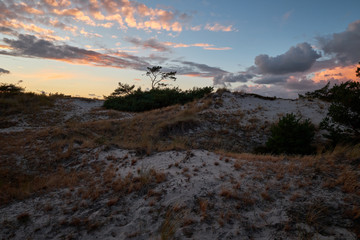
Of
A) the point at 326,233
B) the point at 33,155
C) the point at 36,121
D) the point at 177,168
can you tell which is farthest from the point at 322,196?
the point at 36,121

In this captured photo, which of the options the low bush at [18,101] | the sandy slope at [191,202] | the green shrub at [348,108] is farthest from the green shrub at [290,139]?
the low bush at [18,101]

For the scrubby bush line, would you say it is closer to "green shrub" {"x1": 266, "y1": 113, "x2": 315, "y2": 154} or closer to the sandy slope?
"green shrub" {"x1": 266, "y1": 113, "x2": 315, "y2": 154}

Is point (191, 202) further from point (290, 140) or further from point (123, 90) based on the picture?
point (123, 90)

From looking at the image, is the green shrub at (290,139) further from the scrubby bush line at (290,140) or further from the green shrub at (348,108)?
the green shrub at (348,108)

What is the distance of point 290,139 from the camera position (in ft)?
33.9

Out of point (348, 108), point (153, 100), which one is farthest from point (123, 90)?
point (348, 108)

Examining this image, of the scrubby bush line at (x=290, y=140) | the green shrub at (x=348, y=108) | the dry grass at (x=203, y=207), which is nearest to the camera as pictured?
the dry grass at (x=203, y=207)

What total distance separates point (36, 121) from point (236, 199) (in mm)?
20503

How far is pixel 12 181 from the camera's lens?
6.76 m

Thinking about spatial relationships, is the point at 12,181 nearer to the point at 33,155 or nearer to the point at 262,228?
the point at 33,155

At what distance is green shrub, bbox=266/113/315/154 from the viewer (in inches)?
402

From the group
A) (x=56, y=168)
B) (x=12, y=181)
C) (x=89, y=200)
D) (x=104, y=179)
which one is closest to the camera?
(x=89, y=200)

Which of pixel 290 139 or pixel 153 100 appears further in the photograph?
pixel 153 100

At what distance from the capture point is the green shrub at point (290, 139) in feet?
33.5
